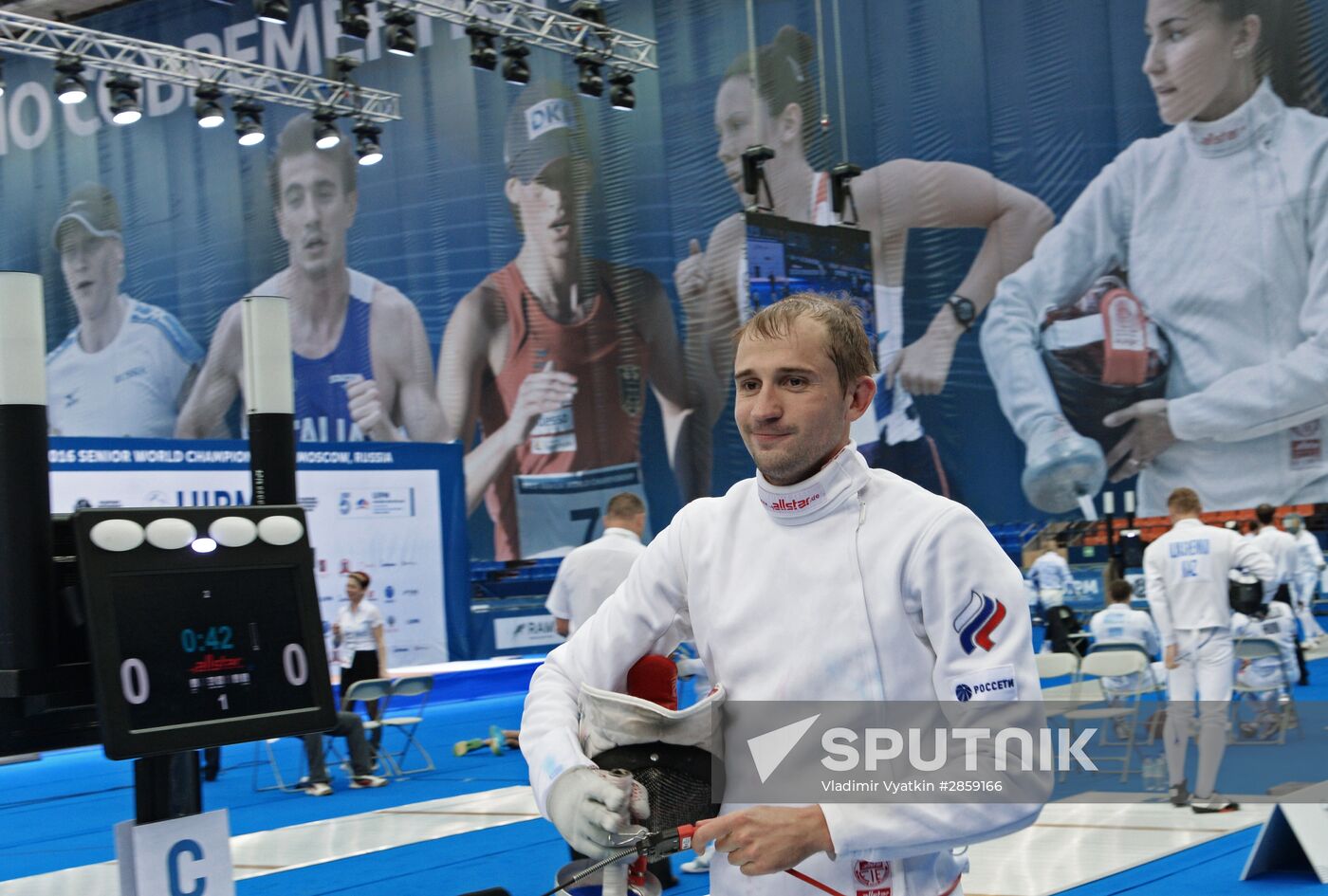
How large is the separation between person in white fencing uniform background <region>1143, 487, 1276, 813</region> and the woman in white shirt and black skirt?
526cm

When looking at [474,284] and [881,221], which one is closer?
[881,221]

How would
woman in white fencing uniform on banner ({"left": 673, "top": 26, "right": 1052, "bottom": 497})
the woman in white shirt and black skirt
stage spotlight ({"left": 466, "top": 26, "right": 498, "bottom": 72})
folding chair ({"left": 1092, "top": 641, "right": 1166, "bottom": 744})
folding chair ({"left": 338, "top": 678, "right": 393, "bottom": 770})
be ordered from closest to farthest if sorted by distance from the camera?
folding chair ({"left": 1092, "top": 641, "right": 1166, "bottom": 744}), folding chair ({"left": 338, "top": 678, "right": 393, "bottom": 770}), the woman in white shirt and black skirt, stage spotlight ({"left": 466, "top": 26, "right": 498, "bottom": 72}), woman in white fencing uniform on banner ({"left": 673, "top": 26, "right": 1052, "bottom": 497})

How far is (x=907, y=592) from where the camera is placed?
1610 millimetres

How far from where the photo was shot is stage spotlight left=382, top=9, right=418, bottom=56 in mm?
13195

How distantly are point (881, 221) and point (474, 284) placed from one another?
572cm

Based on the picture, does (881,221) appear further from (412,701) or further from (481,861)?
(481,861)

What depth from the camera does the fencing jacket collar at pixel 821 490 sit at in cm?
168

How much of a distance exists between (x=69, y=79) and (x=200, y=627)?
13.5m

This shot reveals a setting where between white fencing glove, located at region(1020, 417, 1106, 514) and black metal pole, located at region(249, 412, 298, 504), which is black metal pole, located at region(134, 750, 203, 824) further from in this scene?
white fencing glove, located at region(1020, 417, 1106, 514)

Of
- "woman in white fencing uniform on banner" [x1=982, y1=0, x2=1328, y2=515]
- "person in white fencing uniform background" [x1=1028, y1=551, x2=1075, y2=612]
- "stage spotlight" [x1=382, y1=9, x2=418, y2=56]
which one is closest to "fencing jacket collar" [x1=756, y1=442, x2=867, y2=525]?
"person in white fencing uniform background" [x1=1028, y1=551, x2=1075, y2=612]

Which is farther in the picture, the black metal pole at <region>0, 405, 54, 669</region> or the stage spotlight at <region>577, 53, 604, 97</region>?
the stage spotlight at <region>577, 53, 604, 97</region>

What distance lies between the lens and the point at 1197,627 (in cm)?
668

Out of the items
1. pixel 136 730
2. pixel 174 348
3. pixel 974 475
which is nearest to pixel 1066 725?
pixel 136 730

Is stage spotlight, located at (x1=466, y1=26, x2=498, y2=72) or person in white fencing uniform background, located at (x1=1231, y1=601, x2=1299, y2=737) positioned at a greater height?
stage spotlight, located at (x1=466, y1=26, x2=498, y2=72)
